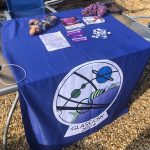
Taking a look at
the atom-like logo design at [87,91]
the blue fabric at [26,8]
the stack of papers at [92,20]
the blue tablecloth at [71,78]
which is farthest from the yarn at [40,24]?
the blue fabric at [26,8]

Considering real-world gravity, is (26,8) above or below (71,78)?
below

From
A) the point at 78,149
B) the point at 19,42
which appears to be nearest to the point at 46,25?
the point at 19,42

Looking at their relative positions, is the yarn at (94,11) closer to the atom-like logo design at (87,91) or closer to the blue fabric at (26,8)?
the atom-like logo design at (87,91)

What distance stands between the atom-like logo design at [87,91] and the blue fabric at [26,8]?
207cm

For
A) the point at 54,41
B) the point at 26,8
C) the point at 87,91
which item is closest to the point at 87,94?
the point at 87,91

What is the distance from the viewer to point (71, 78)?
2.08 m

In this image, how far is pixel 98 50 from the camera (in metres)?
2.21

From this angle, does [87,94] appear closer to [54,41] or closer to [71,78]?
[71,78]

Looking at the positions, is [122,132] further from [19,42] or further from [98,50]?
[19,42]

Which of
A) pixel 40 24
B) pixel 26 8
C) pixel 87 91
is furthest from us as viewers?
pixel 26 8

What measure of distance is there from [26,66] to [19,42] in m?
0.40

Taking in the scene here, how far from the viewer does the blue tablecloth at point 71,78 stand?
202cm

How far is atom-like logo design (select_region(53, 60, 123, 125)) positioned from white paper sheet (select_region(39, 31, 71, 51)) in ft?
1.03

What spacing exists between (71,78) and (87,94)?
318 mm
